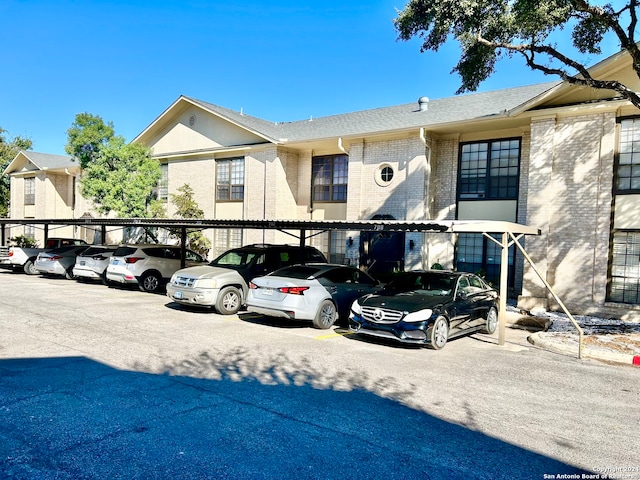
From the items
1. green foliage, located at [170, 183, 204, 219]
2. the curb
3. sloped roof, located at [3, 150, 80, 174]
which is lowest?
the curb

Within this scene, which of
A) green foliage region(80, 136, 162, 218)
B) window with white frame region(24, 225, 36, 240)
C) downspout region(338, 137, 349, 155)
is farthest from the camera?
window with white frame region(24, 225, 36, 240)

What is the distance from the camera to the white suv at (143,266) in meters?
15.5

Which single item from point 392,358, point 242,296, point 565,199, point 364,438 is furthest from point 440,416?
point 565,199

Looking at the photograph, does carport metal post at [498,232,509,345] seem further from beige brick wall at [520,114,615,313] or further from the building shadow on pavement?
beige brick wall at [520,114,615,313]

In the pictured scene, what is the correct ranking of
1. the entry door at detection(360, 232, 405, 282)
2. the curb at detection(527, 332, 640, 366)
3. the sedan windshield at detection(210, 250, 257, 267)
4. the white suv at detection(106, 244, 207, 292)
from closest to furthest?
the curb at detection(527, 332, 640, 366), the sedan windshield at detection(210, 250, 257, 267), the white suv at detection(106, 244, 207, 292), the entry door at detection(360, 232, 405, 282)

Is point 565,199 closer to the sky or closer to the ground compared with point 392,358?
closer to the sky

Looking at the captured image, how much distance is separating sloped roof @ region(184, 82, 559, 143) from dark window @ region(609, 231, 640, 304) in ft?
16.7

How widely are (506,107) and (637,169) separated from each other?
186 inches

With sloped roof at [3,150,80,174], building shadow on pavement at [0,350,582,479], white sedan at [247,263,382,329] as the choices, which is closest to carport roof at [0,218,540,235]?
white sedan at [247,263,382,329]

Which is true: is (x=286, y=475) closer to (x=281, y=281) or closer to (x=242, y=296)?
(x=281, y=281)

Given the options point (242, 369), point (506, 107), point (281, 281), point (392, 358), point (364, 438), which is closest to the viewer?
point (364, 438)

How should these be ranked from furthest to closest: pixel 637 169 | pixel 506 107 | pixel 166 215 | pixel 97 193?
pixel 166 215, pixel 97 193, pixel 506 107, pixel 637 169

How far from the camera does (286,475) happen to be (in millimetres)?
3930

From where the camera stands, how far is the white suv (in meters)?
15.5
